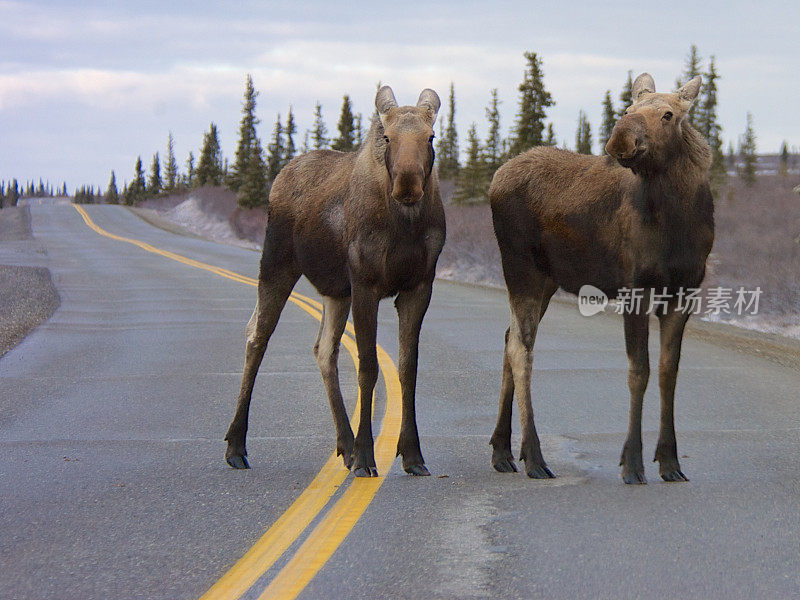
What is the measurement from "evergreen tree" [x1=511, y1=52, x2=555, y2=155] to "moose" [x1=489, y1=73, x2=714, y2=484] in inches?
1699

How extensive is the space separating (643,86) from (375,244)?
2020 millimetres

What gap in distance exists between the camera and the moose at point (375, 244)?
20.0 feet

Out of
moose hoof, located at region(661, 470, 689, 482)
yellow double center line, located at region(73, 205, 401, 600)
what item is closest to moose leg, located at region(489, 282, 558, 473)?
yellow double center line, located at region(73, 205, 401, 600)

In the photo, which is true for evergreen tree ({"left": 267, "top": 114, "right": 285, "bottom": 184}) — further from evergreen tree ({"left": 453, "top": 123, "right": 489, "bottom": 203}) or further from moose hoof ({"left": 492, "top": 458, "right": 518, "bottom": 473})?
moose hoof ({"left": 492, "top": 458, "right": 518, "bottom": 473})

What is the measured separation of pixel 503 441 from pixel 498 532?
155cm

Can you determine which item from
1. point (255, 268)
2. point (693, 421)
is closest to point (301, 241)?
point (693, 421)

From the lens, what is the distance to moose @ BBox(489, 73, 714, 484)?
620 centimetres

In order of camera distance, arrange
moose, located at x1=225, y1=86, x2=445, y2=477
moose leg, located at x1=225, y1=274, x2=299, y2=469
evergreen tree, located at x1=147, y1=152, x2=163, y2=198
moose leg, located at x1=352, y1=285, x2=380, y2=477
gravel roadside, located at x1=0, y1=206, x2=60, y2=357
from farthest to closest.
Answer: evergreen tree, located at x1=147, y1=152, x2=163, y2=198
gravel roadside, located at x1=0, y1=206, x2=60, y2=357
moose leg, located at x1=225, y1=274, x2=299, y2=469
moose leg, located at x1=352, y1=285, x2=380, y2=477
moose, located at x1=225, y1=86, x2=445, y2=477

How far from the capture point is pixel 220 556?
4.87 meters

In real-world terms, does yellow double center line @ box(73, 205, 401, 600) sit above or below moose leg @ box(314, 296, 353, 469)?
below

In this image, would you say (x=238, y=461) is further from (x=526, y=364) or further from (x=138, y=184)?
(x=138, y=184)

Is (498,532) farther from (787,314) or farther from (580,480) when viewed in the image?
(787,314)

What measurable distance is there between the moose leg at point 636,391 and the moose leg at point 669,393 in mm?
145

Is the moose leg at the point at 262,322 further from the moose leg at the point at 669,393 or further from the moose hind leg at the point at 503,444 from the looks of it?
the moose leg at the point at 669,393
